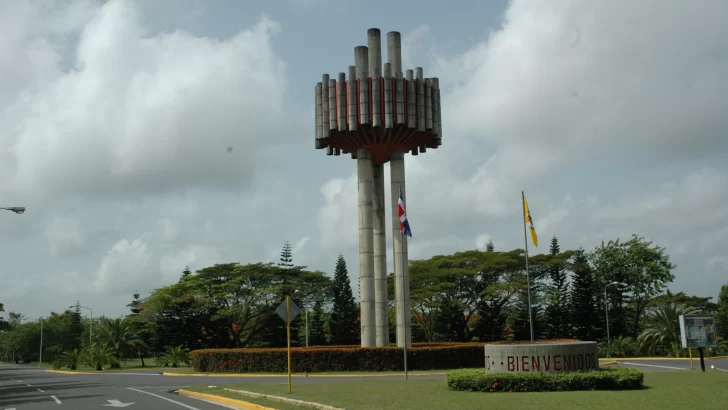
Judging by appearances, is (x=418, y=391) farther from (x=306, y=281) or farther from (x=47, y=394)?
(x=306, y=281)

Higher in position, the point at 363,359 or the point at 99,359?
the point at 363,359

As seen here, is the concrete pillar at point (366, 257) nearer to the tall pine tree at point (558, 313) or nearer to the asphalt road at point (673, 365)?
the asphalt road at point (673, 365)

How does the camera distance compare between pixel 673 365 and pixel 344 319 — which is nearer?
pixel 673 365

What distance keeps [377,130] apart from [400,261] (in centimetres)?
761

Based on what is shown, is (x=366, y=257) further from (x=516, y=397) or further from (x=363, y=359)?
(x=516, y=397)

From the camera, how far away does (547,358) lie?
2008 centimetres

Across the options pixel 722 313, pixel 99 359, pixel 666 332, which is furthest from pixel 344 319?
pixel 722 313

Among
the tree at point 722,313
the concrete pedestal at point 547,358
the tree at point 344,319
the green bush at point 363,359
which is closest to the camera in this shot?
the concrete pedestal at point 547,358

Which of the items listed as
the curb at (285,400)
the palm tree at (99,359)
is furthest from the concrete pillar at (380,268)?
the palm tree at (99,359)

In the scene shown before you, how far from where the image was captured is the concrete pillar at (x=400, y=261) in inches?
1439

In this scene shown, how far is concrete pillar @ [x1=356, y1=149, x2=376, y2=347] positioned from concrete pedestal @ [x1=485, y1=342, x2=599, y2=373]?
16928 mm

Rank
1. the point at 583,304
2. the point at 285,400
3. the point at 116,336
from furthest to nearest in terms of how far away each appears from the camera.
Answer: the point at 583,304, the point at 116,336, the point at 285,400

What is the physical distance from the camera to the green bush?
116 feet

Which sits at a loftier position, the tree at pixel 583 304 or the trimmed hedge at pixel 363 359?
the tree at pixel 583 304
